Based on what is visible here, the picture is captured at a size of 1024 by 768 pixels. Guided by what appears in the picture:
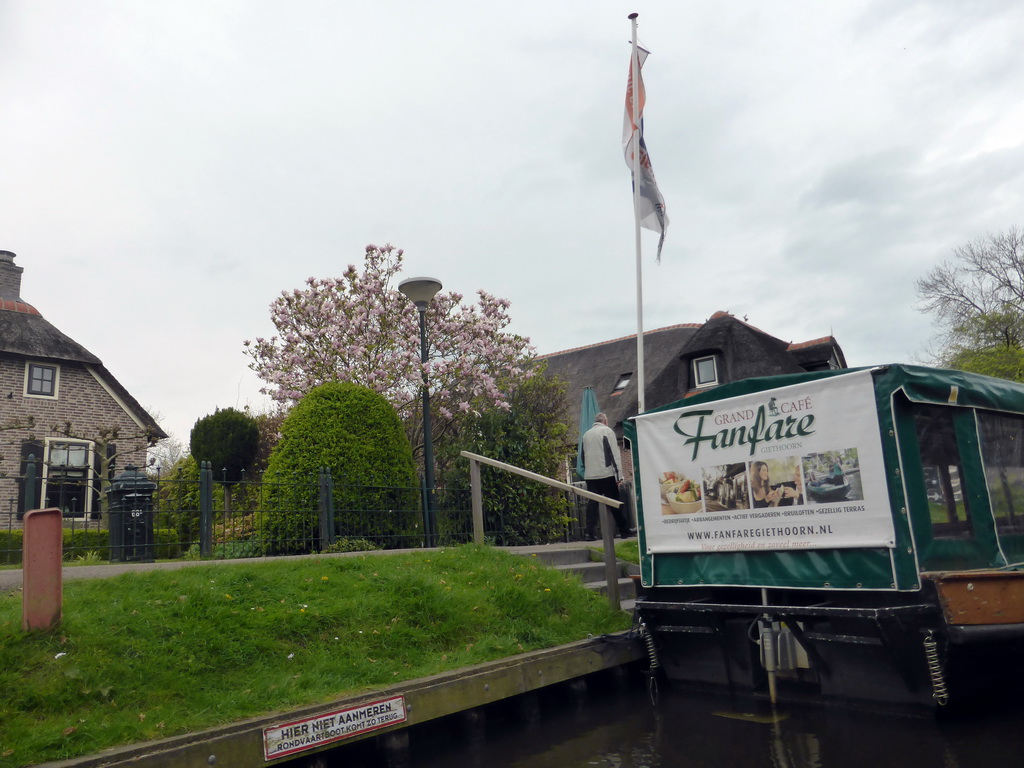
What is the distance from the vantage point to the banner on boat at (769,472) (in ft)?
17.0

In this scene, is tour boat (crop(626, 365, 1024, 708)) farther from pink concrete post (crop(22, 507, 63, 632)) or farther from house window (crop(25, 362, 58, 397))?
house window (crop(25, 362, 58, 397))

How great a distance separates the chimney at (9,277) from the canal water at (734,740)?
2645 cm

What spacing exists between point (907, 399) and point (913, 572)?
1.17 metres

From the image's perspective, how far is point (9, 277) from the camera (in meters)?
25.5

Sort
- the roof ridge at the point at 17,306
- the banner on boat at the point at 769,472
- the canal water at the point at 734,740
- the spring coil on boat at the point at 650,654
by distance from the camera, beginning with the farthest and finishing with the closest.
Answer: the roof ridge at the point at 17,306 → the spring coil on boat at the point at 650,654 → the banner on boat at the point at 769,472 → the canal water at the point at 734,740

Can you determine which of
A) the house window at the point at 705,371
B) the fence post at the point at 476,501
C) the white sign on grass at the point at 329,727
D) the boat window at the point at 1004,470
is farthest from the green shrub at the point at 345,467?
the house window at the point at 705,371

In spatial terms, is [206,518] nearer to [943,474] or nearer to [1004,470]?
[943,474]

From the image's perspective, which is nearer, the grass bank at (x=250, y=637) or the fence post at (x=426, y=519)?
the grass bank at (x=250, y=637)

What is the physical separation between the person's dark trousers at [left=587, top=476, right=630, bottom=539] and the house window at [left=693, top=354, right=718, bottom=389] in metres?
14.6

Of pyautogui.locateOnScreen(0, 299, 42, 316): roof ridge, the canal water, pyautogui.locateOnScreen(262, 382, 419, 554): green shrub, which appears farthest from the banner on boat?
pyautogui.locateOnScreen(0, 299, 42, 316): roof ridge

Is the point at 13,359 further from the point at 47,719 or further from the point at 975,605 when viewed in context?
the point at 975,605

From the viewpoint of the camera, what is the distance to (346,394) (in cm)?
977

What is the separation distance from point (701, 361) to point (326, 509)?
62.4ft

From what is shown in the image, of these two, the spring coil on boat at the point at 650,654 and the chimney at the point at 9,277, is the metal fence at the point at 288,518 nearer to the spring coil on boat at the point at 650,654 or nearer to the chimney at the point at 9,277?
the spring coil on boat at the point at 650,654
